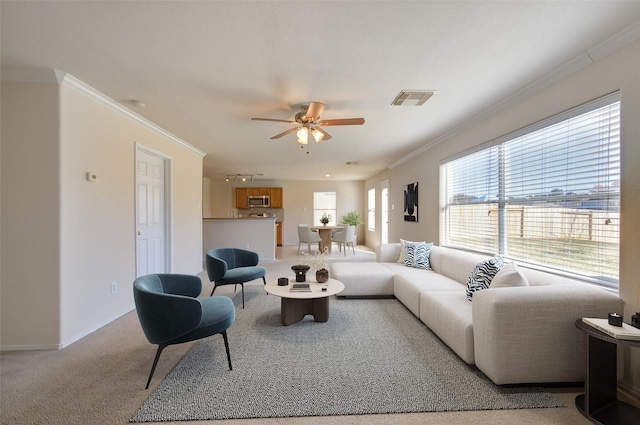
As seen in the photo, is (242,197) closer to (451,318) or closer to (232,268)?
(232,268)

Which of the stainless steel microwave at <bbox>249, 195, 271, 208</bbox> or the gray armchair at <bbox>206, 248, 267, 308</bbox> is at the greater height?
the stainless steel microwave at <bbox>249, 195, 271, 208</bbox>

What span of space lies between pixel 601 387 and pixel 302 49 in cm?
293

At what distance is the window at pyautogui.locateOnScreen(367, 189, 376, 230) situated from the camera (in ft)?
29.9

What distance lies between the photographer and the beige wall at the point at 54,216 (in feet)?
8.10

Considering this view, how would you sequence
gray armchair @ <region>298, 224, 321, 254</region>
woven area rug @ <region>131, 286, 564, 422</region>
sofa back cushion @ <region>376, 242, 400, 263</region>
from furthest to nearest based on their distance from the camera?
gray armchair @ <region>298, 224, 321, 254</region> → sofa back cushion @ <region>376, 242, 400, 263</region> → woven area rug @ <region>131, 286, 564, 422</region>

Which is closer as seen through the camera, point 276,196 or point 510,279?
point 510,279

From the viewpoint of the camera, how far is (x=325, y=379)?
2.02 meters

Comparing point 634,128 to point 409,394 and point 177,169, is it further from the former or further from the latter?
point 177,169

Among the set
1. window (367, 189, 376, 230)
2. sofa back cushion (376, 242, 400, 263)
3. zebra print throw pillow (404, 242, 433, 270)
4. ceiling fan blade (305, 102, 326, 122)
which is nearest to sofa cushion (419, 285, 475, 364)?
zebra print throw pillow (404, 242, 433, 270)

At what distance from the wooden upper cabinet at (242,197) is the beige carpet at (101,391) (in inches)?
289

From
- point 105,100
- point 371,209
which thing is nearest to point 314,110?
point 105,100

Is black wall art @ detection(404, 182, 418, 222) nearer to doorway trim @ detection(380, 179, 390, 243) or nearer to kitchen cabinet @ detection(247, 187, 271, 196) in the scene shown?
doorway trim @ detection(380, 179, 390, 243)

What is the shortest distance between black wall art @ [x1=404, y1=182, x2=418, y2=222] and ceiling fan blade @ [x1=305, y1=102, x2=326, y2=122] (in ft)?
10.6

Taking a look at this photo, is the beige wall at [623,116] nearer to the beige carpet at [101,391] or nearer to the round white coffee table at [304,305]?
the beige carpet at [101,391]
